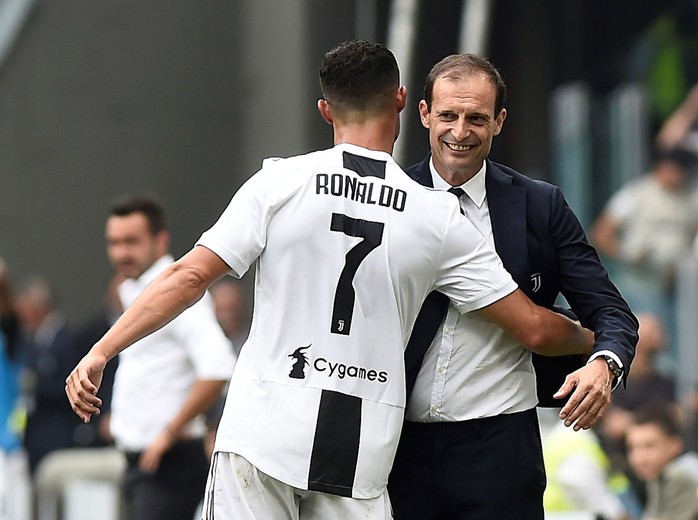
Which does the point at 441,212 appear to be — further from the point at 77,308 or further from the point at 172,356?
the point at 77,308

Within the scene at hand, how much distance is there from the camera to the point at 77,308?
535 inches

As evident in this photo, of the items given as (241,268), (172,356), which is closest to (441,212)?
(241,268)

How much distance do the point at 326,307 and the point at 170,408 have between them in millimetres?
2871

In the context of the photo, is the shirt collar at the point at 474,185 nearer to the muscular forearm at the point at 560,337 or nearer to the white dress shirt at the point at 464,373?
the white dress shirt at the point at 464,373

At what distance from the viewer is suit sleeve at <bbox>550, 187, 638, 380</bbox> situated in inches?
A: 169

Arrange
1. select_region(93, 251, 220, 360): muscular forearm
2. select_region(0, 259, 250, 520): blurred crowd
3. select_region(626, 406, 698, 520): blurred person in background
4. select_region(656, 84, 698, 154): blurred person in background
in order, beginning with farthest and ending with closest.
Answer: select_region(656, 84, 698, 154): blurred person in background
select_region(0, 259, 250, 520): blurred crowd
select_region(626, 406, 698, 520): blurred person in background
select_region(93, 251, 220, 360): muscular forearm

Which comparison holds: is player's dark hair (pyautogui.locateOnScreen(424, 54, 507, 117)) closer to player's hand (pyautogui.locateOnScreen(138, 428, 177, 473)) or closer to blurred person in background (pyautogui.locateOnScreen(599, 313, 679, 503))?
player's hand (pyautogui.locateOnScreen(138, 428, 177, 473))

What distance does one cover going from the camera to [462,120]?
14.2ft

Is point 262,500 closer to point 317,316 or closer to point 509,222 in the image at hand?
point 317,316

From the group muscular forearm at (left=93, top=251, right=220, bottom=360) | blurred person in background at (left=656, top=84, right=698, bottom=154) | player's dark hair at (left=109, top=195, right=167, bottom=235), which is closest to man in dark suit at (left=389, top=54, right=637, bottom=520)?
muscular forearm at (left=93, top=251, right=220, bottom=360)

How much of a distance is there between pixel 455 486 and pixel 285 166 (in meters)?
1.04

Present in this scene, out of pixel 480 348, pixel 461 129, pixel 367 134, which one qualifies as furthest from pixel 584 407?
pixel 367 134

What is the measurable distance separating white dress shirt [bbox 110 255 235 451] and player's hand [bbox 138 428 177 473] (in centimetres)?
14

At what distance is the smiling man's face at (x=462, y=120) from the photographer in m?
4.32
